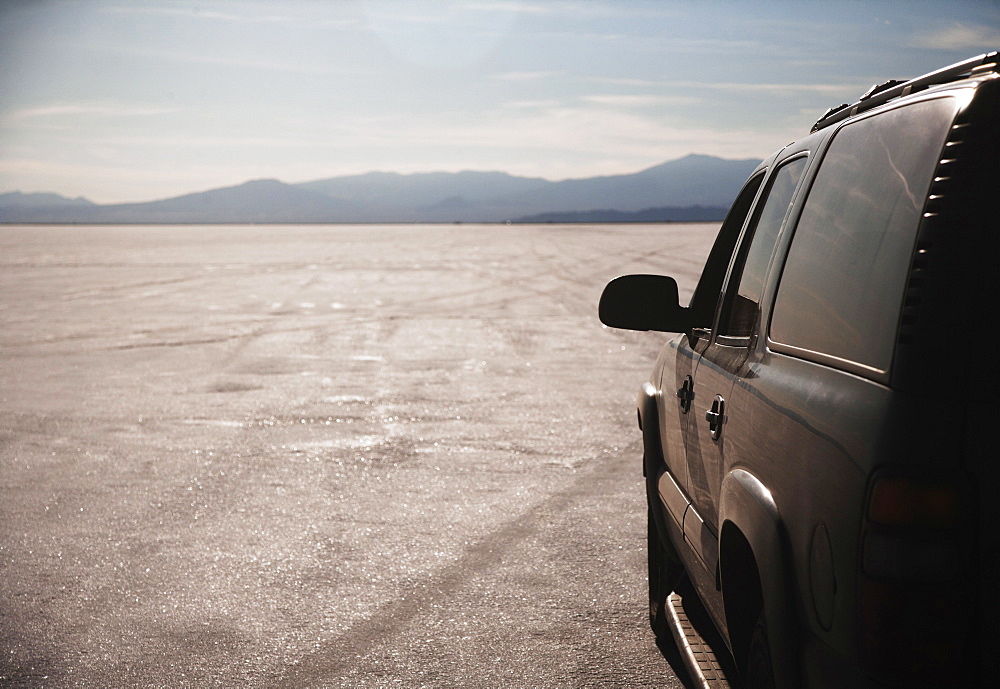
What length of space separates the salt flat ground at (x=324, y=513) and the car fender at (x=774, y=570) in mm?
1674

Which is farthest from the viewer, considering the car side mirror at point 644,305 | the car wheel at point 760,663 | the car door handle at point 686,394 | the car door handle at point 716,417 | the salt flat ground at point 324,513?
the salt flat ground at point 324,513

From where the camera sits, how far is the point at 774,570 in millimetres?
2355

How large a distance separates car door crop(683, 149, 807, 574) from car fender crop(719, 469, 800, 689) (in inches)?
18.8

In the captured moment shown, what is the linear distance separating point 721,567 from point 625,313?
1.34 m

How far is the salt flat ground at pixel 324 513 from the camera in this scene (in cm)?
431

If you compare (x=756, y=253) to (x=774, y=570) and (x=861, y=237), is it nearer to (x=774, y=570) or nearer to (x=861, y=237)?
(x=861, y=237)

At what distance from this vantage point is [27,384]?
11.1 m

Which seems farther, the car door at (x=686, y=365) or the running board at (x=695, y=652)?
the car door at (x=686, y=365)

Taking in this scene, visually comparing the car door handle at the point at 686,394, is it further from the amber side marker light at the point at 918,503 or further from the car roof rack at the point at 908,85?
the amber side marker light at the point at 918,503

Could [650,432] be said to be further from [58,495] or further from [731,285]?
[58,495]

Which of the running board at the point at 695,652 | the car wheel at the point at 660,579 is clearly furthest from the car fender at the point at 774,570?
the car wheel at the point at 660,579

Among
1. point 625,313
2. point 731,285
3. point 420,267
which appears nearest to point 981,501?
point 731,285

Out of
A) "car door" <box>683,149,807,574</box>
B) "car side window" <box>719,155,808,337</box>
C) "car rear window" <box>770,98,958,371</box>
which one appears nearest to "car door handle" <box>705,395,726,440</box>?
"car door" <box>683,149,807,574</box>

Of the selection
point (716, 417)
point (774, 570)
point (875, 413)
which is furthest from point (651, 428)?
point (875, 413)
